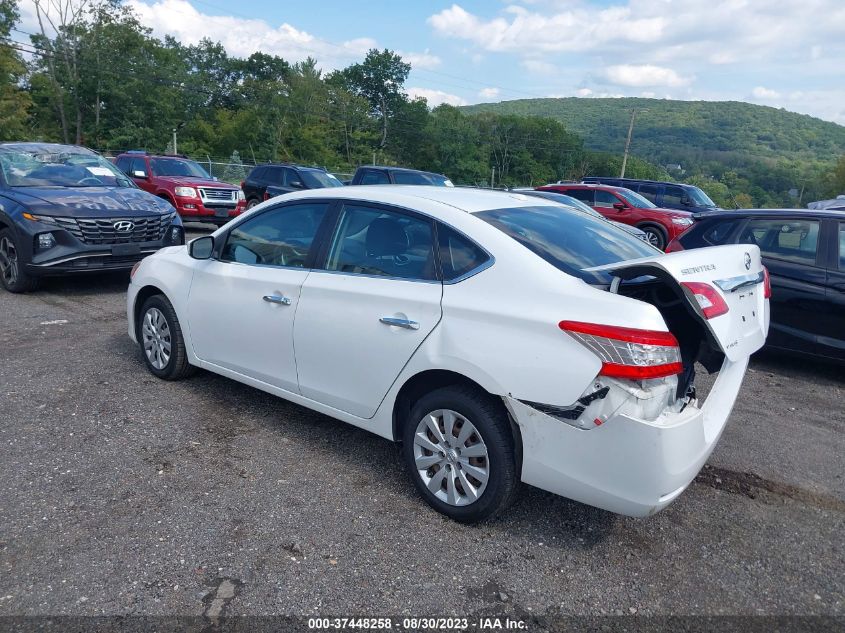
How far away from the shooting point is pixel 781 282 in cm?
599

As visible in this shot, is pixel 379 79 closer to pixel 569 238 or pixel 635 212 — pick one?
pixel 635 212

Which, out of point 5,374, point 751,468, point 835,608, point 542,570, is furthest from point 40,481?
point 751,468

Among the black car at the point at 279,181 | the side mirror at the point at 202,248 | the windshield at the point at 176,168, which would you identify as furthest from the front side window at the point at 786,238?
the windshield at the point at 176,168

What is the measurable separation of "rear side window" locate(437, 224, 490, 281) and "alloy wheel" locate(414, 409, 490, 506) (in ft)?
2.31

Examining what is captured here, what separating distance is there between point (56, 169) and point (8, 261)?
1.46 metres

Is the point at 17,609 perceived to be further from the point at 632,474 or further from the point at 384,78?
the point at 384,78

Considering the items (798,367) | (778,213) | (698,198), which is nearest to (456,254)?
(778,213)

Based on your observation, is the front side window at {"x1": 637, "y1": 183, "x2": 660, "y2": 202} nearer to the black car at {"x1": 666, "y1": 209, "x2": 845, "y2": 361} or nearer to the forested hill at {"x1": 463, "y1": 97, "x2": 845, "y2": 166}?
the black car at {"x1": 666, "y1": 209, "x2": 845, "y2": 361}

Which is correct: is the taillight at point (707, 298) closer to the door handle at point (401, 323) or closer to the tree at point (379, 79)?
the door handle at point (401, 323)

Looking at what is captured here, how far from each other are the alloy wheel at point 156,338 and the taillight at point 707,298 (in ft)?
12.4

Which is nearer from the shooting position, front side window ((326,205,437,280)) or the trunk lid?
the trunk lid

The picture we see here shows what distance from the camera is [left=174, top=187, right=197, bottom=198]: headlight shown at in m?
14.2

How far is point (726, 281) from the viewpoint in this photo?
3012 mm

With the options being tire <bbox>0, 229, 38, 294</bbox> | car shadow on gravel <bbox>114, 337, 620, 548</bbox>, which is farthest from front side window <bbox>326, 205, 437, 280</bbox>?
tire <bbox>0, 229, 38, 294</bbox>
